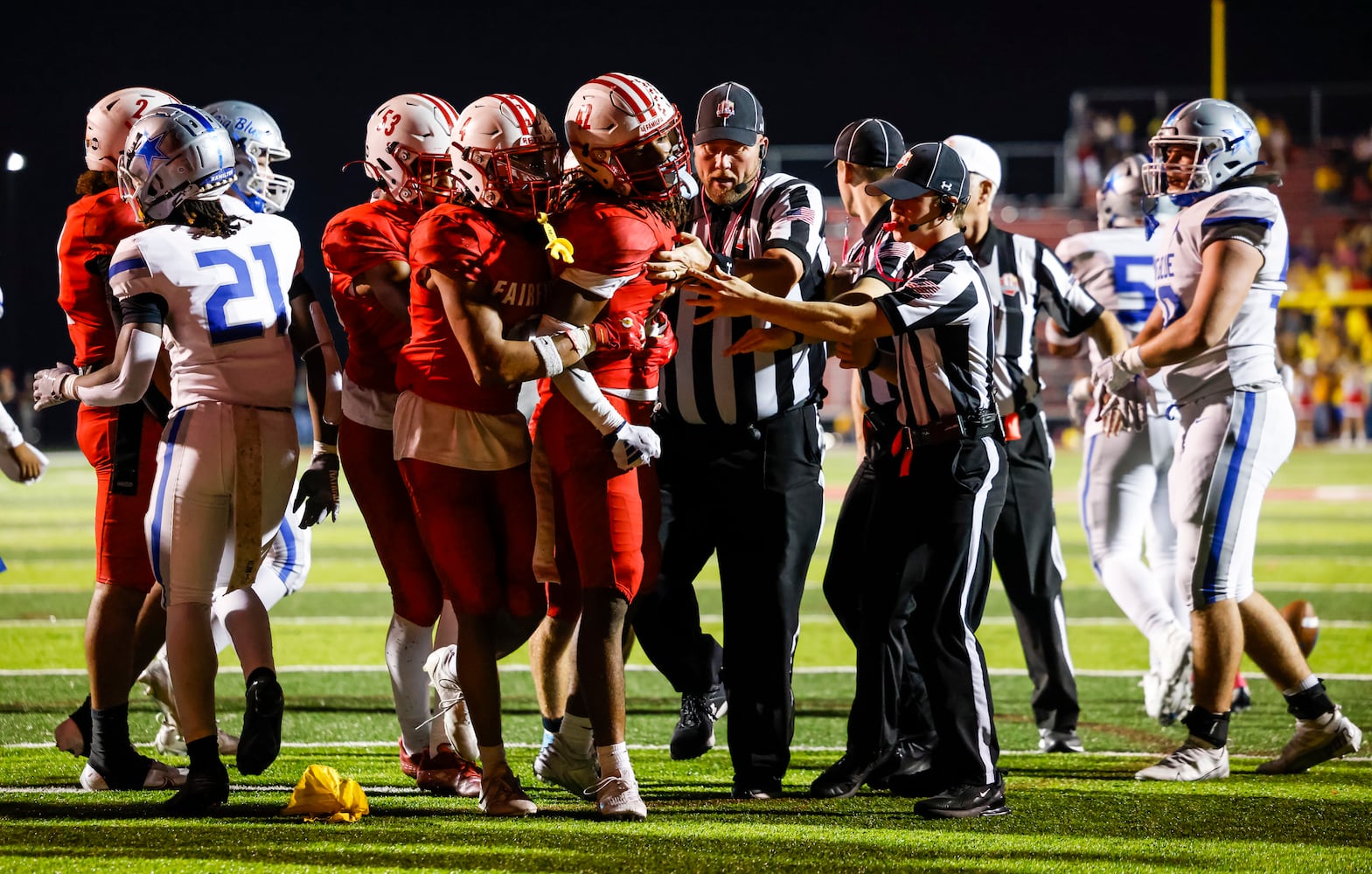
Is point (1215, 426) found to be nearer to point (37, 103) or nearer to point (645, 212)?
point (645, 212)

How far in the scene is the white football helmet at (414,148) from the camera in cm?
398

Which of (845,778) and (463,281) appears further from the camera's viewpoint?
(845,778)

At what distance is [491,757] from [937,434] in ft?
4.38

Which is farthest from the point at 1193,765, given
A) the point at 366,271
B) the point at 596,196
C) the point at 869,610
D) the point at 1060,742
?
the point at 366,271

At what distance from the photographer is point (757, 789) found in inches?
157

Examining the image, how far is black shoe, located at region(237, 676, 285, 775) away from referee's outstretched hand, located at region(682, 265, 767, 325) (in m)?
1.42

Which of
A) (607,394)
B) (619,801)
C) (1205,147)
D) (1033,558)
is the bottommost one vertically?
(619,801)

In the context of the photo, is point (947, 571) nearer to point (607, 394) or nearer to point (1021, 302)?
point (607, 394)

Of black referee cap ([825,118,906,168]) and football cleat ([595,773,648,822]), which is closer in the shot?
football cleat ([595,773,648,822])

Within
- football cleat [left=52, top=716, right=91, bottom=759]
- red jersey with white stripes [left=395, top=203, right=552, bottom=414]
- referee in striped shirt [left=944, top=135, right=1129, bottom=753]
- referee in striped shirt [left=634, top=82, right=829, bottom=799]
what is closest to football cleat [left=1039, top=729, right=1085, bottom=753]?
referee in striped shirt [left=944, top=135, right=1129, bottom=753]

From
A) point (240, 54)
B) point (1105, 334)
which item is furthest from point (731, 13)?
point (1105, 334)

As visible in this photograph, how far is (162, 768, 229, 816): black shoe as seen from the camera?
11.7 ft

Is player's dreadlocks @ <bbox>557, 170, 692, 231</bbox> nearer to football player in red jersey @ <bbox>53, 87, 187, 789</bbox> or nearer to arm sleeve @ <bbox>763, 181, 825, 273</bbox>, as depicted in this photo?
arm sleeve @ <bbox>763, 181, 825, 273</bbox>

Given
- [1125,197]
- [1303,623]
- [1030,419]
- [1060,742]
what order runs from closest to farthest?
[1060,742]
[1030,419]
[1303,623]
[1125,197]
